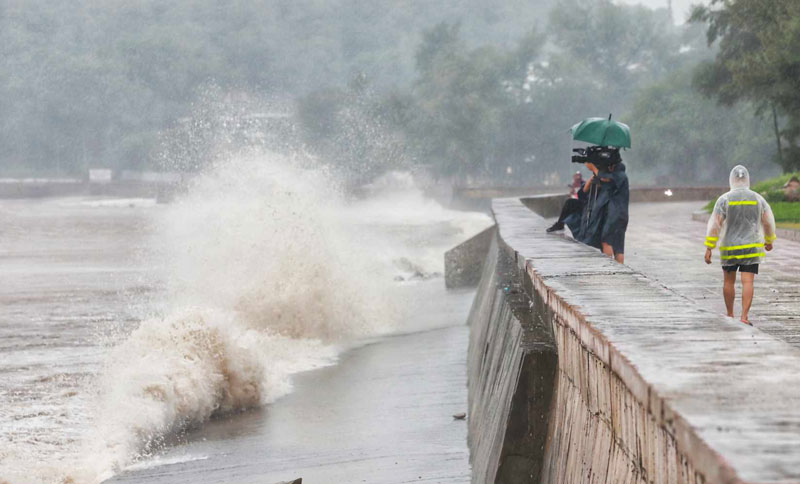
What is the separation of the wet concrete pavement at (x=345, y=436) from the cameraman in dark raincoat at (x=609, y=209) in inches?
69.6

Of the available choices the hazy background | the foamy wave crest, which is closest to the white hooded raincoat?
the foamy wave crest

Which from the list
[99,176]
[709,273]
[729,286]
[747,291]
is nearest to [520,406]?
[747,291]

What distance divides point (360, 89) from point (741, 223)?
337 ft

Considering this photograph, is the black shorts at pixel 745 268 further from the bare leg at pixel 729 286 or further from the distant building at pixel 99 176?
the distant building at pixel 99 176

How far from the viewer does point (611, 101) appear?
105m

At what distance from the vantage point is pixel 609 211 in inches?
389

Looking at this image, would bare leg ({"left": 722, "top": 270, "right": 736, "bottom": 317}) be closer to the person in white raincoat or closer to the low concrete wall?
the person in white raincoat

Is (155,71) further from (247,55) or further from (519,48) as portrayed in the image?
(519,48)

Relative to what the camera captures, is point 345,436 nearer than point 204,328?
Yes

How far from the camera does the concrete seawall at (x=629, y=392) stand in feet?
8.47

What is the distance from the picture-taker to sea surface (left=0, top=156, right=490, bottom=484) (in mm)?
9008

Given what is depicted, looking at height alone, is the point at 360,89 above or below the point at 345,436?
above

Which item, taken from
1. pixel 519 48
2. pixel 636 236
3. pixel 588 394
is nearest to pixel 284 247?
pixel 636 236

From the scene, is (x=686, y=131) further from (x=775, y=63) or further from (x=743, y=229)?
(x=743, y=229)
